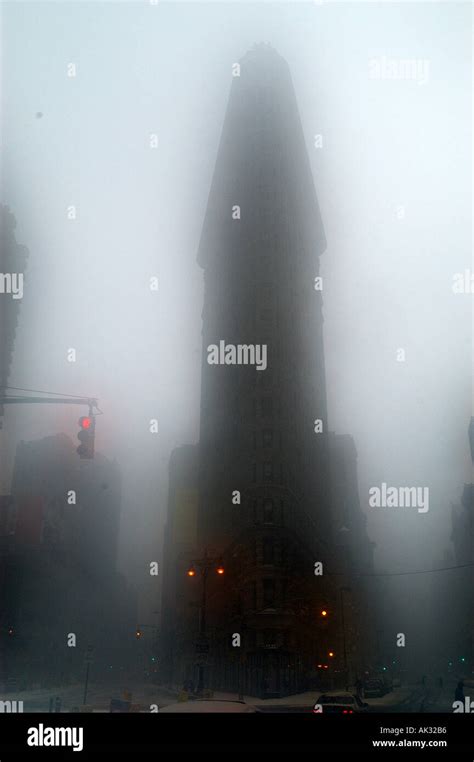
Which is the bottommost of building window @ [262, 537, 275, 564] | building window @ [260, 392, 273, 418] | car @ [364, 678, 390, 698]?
car @ [364, 678, 390, 698]

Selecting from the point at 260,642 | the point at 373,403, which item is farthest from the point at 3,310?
the point at 260,642

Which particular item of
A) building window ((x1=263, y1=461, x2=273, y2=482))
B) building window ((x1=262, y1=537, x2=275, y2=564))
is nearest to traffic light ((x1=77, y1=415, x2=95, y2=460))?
building window ((x1=262, y1=537, x2=275, y2=564))

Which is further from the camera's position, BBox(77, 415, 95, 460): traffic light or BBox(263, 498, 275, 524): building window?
BBox(263, 498, 275, 524): building window

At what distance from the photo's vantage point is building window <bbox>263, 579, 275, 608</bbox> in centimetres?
3680

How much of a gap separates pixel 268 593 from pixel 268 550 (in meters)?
4.93

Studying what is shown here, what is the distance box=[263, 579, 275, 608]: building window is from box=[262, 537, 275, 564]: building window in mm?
1763

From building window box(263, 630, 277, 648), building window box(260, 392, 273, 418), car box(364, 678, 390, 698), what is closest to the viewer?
building window box(263, 630, 277, 648)

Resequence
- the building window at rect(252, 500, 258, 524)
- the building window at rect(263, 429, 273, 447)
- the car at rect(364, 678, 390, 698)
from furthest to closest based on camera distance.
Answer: the building window at rect(263, 429, 273, 447)
the building window at rect(252, 500, 258, 524)
the car at rect(364, 678, 390, 698)

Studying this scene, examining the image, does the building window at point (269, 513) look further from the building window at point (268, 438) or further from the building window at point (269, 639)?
the building window at point (269, 639)

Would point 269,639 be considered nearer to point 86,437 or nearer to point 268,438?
point 268,438

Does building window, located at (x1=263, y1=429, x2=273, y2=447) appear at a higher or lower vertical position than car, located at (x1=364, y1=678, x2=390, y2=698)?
higher

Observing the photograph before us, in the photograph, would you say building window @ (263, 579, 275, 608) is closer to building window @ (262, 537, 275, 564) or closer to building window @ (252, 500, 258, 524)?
building window @ (262, 537, 275, 564)

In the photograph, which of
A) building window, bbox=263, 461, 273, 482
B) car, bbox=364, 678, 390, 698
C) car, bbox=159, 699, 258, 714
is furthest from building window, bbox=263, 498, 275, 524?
car, bbox=159, 699, 258, 714
